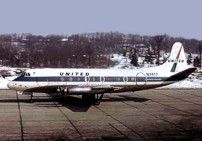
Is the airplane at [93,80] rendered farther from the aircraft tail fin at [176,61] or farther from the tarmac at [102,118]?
the tarmac at [102,118]

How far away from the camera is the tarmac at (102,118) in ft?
66.5

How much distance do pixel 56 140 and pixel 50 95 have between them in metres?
20.1

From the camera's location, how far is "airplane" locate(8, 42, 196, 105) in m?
31.9

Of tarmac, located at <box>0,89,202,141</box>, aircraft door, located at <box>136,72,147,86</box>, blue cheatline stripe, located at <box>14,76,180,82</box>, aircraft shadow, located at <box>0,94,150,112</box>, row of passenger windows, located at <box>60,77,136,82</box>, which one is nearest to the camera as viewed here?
tarmac, located at <box>0,89,202,141</box>

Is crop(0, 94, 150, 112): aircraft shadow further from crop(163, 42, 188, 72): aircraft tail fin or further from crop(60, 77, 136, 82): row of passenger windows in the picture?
crop(163, 42, 188, 72): aircraft tail fin

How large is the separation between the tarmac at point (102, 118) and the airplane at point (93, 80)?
137 cm

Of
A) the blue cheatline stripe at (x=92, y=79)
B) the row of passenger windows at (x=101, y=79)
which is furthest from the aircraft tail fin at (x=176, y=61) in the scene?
the row of passenger windows at (x=101, y=79)

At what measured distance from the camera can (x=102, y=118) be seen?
2559 cm

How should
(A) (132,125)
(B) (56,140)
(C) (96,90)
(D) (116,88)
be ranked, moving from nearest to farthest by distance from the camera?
1. (B) (56,140)
2. (A) (132,125)
3. (C) (96,90)
4. (D) (116,88)

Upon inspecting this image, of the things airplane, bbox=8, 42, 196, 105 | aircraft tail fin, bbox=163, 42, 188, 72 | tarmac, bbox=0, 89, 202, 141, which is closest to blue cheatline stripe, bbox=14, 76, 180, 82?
airplane, bbox=8, 42, 196, 105

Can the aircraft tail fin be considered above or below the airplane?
above

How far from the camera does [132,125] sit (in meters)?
23.2

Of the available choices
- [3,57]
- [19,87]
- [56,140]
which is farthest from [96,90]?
[3,57]

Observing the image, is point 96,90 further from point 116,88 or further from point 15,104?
point 15,104
